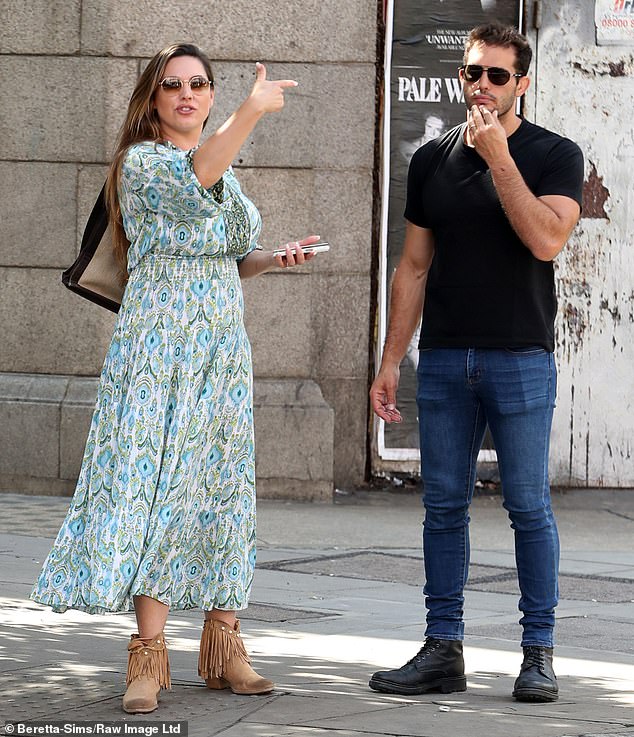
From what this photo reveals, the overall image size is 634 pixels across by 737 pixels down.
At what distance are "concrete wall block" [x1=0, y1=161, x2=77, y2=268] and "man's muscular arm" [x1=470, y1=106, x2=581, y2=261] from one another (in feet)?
16.3

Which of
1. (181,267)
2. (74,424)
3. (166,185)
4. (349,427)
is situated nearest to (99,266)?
(181,267)

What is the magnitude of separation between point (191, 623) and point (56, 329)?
12.6ft

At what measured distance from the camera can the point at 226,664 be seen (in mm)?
4523

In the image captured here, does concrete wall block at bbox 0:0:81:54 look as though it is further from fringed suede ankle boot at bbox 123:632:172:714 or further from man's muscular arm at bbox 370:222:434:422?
fringed suede ankle boot at bbox 123:632:172:714

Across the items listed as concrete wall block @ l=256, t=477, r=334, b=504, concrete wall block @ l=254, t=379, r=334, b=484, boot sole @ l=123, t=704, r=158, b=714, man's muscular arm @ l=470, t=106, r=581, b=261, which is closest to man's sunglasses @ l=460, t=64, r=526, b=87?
man's muscular arm @ l=470, t=106, r=581, b=261

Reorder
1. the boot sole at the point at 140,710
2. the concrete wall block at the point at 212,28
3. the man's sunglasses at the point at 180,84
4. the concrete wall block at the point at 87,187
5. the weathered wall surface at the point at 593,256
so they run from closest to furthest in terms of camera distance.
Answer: the boot sole at the point at 140,710 → the man's sunglasses at the point at 180,84 → the concrete wall block at the point at 212,28 → the concrete wall block at the point at 87,187 → the weathered wall surface at the point at 593,256

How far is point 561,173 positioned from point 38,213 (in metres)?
5.17

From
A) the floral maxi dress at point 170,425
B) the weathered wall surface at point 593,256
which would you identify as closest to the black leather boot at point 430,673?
the floral maxi dress at point 170,425

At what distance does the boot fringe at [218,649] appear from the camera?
14.9ft

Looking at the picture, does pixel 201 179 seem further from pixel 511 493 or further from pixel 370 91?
pixel 370 91

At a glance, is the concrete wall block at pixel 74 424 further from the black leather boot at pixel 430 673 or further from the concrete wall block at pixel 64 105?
the black leather boot at pixel 430 673

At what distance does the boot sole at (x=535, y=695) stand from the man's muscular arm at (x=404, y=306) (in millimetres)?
991

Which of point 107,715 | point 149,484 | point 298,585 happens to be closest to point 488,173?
point 149,484

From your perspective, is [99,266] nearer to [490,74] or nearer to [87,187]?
[490,74]
